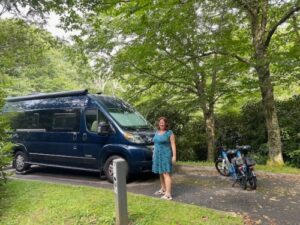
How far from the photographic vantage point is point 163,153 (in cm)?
640

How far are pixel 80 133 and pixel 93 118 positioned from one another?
60 centimetres

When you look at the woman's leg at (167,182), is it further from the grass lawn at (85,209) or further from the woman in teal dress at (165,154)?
the grass lawn at (85,209)

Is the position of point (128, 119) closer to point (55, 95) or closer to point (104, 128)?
point (104, 128)

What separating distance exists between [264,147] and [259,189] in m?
4.44

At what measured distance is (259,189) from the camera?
686 cm

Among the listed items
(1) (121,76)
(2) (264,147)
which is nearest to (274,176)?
(2) (264,147)

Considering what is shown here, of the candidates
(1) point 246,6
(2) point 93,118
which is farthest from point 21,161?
(1) point 246,6

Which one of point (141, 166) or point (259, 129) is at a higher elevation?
point (259, 129)

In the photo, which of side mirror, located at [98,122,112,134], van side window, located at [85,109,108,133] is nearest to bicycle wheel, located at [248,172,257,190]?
side mirror, located at [98,122,112,134]

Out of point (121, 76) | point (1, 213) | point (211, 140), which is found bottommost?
point (1, 213)

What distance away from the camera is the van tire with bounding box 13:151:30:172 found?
1003 cm

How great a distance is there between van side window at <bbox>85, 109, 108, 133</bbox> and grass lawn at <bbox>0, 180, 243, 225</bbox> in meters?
1.78

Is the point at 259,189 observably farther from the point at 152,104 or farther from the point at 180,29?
the point at 152,104

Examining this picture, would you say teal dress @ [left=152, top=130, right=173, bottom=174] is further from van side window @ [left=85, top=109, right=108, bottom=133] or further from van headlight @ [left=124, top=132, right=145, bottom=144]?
van side window @ [left=85, top=109, right=108, bottom=133]
